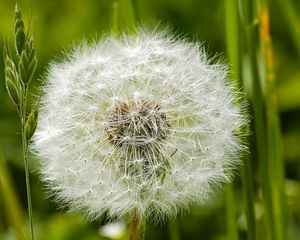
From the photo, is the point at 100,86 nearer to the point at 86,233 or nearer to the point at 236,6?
the point at 236,6

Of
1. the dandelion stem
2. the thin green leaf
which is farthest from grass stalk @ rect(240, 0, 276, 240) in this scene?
the thin green leaf

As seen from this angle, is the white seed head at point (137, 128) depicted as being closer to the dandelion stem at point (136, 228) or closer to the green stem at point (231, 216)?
the dandelion stem at point (136, 228)

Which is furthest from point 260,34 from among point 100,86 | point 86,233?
point 86,233

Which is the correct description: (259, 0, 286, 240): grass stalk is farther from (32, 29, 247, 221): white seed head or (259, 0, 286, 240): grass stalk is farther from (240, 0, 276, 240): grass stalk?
(32, 29, 247, 221): white seed head

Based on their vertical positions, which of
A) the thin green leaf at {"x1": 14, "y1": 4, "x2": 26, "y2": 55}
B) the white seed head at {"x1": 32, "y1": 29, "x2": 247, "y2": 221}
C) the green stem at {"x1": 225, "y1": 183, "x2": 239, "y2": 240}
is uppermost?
the thin green leaf at {"x1": 14, "y1": 4, "x2": 26, "y2": 55}

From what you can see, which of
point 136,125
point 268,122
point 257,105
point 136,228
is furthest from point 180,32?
point 136,228

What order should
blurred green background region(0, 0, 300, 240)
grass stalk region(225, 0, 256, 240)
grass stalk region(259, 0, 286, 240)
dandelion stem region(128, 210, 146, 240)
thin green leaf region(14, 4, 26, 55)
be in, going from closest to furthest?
thin green leaf region(14, 4, 26, 55)
dandelion stem region(128, 210, 146, 240)
grass stalk region(225, 0, 256, 240)
grass stalk region(259, 0, 286, 240)
blurred green background region(0, 0, 300, 240)

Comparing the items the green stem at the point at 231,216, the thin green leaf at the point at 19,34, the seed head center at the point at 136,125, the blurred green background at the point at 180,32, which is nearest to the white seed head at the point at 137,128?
the seed head center at the point at 136,125
